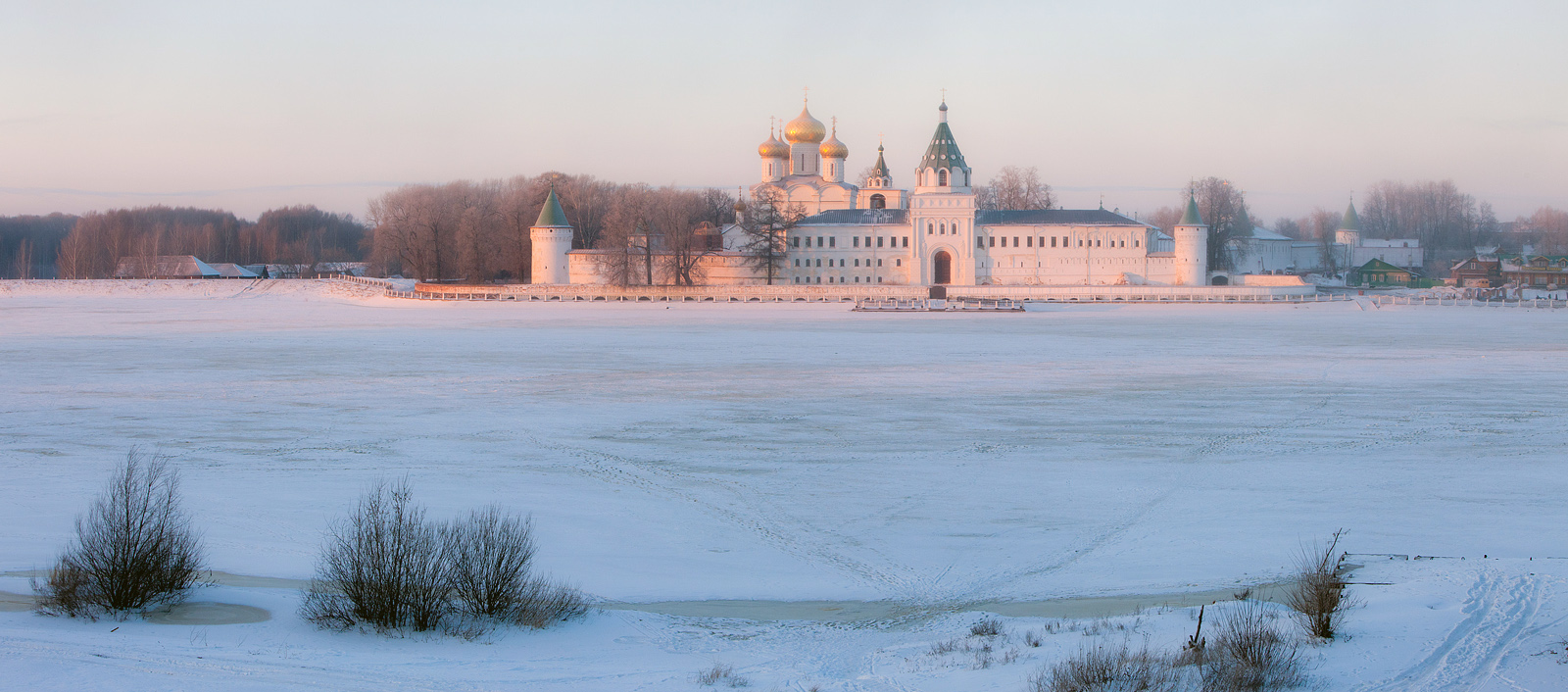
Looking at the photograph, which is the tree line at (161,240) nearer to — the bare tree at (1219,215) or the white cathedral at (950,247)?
the white cathedral at (950,247)

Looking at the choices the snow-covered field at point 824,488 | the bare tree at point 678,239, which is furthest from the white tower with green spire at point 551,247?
the snow-covered field at point 824,488

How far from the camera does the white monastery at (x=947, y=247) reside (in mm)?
59531

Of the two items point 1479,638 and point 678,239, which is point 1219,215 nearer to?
point 678,239

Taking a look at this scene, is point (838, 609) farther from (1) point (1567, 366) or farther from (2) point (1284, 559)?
(1) point (1567, 366)

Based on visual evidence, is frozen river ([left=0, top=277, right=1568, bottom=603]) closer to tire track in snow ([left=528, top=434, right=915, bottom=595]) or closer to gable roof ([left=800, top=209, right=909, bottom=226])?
tire track in snow ([left=528, top=434, right=915, bottom=595])

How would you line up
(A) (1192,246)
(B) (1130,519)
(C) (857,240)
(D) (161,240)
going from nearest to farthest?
(B) (1130,519)
(A) (1192,246)
(C) (857,240)
(D) (161,240)

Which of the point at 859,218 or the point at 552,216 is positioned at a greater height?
the point at 552,216

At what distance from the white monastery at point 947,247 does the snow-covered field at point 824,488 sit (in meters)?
36.7

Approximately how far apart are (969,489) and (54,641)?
22.3 ft

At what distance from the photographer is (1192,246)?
59281 mm

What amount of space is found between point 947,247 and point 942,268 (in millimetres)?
1290

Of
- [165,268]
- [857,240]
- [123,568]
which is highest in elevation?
[857,240]

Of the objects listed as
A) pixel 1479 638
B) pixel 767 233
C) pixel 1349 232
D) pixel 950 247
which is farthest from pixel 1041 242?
pixel 1479 638

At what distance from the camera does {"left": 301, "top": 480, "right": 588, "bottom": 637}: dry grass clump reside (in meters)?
6.50
